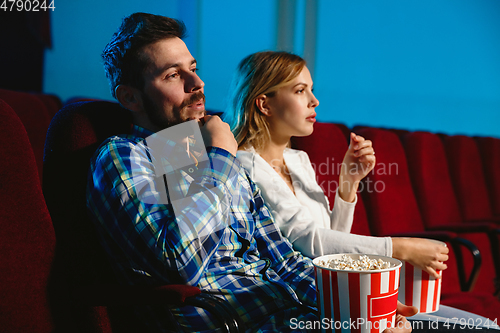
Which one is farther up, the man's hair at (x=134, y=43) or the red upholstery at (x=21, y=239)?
the man's hair at (x=134, y=43)

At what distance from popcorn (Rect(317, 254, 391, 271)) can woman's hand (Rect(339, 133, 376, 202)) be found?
2.24 ft

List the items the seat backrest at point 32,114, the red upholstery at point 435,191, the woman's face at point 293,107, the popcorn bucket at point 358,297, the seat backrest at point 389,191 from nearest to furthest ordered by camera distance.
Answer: the popcorn bucket at point 358,297, the woman's face at point 293,107, the seat backrest at point 32,114, the seat backrest at point 389,191, the red upholstery at point 435,191

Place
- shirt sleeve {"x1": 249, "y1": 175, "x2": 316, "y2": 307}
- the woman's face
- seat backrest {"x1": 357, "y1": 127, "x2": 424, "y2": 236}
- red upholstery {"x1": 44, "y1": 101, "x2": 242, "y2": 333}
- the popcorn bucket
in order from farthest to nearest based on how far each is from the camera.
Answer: seat backrest {"x1": 357, "y1": 127, "x2": 424, "y2": 236}, the woman's face, shirt sleeve {"x1": 249, "y1": 175, "x2": 316, "y2": 307}, red upholstery {"x1": 44, "y1": 101, "x2": 242, "y2": 333}, the popcorn bucket

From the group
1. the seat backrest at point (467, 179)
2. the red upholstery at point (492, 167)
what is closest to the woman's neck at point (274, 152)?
the seat backrest at point (467, 179)

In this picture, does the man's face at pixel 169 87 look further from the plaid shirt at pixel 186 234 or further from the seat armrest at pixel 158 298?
the seat armrest at pixel 158 298

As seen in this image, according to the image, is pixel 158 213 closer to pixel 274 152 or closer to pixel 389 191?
pixel 274 152

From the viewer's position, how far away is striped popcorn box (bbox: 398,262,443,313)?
3.26 feet

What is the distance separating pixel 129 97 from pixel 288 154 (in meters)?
0.69

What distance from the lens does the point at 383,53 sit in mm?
3398

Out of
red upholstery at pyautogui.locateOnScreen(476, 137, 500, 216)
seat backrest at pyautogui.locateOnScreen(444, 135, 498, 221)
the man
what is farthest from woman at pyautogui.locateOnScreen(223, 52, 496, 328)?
red upholstery at pyautogui.locateOnScreen(476, 137, 500, 216)

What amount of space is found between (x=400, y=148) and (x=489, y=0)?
2692 mm

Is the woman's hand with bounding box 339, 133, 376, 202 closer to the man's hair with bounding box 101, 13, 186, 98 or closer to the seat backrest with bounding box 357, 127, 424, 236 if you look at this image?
the seat backrest with bounding box 357, 127, 424, 236

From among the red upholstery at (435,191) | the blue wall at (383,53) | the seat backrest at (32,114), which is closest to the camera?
the seat backrest at (32,114)

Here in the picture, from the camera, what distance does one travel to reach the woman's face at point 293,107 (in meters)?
1.37
